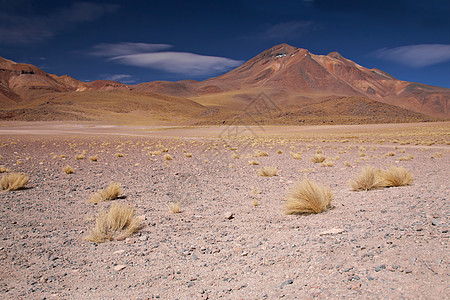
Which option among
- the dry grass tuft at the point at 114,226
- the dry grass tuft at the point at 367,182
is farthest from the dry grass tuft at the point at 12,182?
the dry grass tuft at the point at 367,182

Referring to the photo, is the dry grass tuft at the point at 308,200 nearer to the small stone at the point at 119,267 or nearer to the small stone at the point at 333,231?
the small stone at the point at 333,231

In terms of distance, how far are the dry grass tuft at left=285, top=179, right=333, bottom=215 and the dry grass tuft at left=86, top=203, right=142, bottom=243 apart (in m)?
2.89

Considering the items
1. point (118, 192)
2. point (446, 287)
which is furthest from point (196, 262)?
point (118, 192)

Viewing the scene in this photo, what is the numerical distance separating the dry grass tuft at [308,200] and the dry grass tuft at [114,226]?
114 inches

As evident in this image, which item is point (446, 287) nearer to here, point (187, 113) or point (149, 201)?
point (149, 201)

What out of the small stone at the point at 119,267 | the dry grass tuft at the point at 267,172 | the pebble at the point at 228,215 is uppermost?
the dry grass tuft at the point at 267,172

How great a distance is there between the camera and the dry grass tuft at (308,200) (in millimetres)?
5691

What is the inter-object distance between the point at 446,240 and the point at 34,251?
17.2ft

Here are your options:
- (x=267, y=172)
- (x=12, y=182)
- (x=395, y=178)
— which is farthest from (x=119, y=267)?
(x=267, y=172)

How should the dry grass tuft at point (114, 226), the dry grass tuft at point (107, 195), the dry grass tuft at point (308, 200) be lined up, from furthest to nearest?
the dry grass tuft at point (107, 195)
the dry grass tuft at point (308, 200)
the dry grass tuft at point (114, 226)

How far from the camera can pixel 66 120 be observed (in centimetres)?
7975

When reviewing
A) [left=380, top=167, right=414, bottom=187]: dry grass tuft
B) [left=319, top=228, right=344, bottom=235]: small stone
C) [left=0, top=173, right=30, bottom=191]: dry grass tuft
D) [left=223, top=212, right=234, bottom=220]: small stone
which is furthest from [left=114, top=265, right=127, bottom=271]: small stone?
[left=380, top=167, right=414, bottom=187]: dry grass tuft

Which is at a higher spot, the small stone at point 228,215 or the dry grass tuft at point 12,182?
the dry grass tuft at point 12,182

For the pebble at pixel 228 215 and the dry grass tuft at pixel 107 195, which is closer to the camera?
the pebble at pixel 228 215
